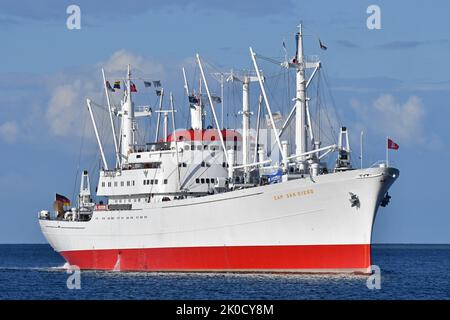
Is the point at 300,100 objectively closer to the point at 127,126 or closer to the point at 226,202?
the point at 226,202

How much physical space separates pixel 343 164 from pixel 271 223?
569 centimetres

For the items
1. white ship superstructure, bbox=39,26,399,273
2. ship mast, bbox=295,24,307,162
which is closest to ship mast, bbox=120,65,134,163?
white ship superstructure, bbox=39,26,399,273

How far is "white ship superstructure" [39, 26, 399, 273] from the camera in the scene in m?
63.4

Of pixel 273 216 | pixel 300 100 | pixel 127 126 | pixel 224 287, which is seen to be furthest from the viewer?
pixel 127 126

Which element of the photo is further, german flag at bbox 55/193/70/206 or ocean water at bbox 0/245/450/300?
german flag at bbox 55/193/70/206

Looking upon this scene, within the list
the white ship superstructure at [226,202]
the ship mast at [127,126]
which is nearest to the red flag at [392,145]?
the white ship superstructure at [226,202]

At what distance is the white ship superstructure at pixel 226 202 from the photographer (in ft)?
208

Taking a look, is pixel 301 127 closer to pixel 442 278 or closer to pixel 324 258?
pixel 324 258

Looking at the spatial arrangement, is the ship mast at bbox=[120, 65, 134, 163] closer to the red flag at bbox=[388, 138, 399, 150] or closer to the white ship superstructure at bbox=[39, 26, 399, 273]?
the white ship superstructure at bbox=[39, 26, 399, 273]

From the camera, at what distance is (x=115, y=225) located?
8012 cm

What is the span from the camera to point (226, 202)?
68625 millimetres

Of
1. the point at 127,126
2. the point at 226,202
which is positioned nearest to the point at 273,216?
the point at 226,202
